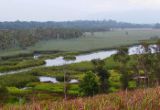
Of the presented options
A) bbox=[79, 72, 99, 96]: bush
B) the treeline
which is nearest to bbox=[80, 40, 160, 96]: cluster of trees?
bbox=[79, 72, 99, 96]: bush

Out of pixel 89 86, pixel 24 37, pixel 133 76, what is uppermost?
pixel 89 86

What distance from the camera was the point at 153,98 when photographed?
646 centimetres

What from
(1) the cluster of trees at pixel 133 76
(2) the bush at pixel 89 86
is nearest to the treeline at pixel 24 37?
(1) the cluster of trees at pixel 133 76

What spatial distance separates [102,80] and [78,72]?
24.9 metres

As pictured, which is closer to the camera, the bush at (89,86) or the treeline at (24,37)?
the bush at (89,86)

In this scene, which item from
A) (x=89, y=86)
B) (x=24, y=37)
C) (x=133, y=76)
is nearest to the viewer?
(x=89, y=86)

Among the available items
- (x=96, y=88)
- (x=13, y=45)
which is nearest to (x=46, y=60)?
(x=13, y=45)

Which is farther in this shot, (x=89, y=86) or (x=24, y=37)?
(x=24, y=37)

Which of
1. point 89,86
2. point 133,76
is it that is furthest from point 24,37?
point 89,86

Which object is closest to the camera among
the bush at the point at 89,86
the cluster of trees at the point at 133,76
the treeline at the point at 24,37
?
the bush at the point at 89,86

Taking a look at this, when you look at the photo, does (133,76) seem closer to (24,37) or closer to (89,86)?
(89,86)

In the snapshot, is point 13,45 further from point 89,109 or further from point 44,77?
point 89,109

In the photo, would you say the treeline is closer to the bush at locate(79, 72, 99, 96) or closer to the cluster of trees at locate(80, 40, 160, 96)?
the cluster of trees at locate(80, 40, 160, 96)

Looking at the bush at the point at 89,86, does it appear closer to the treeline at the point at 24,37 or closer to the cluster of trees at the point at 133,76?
the cluster of trees at the point at 133,76
